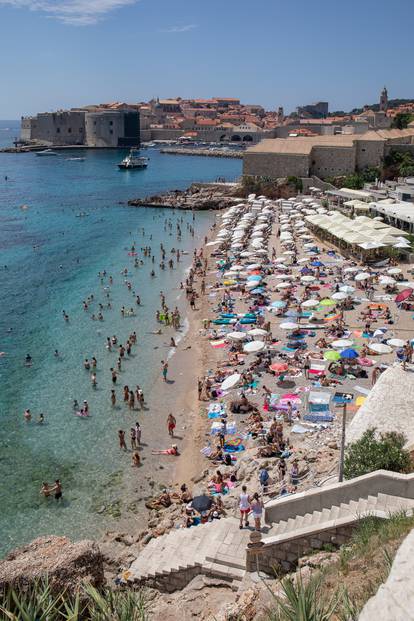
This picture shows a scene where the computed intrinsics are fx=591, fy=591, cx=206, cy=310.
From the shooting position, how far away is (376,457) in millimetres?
8297

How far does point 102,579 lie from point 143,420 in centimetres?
700

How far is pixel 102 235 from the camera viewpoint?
124 ft

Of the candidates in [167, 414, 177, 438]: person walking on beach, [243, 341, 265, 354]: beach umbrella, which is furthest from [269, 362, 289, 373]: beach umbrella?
[167, 414, 177, 438]: person walking on beach

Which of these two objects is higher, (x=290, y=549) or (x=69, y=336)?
(x=290, y=549)

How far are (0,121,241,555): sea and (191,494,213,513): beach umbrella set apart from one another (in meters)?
1.86

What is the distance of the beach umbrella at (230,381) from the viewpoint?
554 inches

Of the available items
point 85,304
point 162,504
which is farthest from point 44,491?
point 85,304

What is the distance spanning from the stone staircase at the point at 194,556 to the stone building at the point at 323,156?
41.9 metres

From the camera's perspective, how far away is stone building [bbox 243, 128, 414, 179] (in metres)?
47.1

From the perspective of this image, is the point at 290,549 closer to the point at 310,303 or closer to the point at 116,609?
the point at 116,609

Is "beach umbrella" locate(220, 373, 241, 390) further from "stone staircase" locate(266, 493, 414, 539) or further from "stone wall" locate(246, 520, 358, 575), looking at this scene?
"stone wall" locate(246, 520, 358, 575)

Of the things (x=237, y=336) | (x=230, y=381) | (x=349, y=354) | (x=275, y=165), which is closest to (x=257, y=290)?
(x=237, y=336)

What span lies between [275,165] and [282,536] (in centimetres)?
4414

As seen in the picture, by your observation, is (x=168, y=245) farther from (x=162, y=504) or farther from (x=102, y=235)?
(x=162, y=504)
